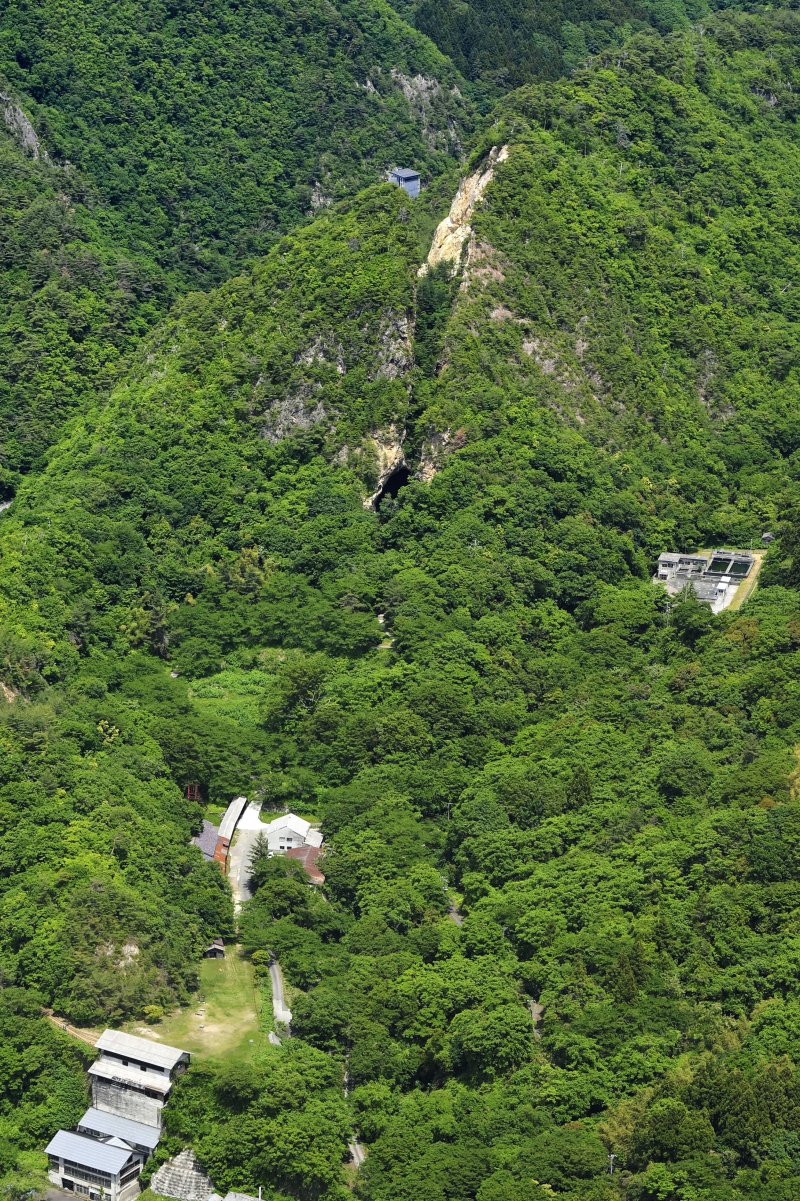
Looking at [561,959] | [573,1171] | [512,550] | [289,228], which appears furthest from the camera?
[289,228]

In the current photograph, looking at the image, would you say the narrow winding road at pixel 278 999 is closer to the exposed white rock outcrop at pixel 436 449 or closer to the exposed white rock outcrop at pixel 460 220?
the exposed white rock outcrop at pixel 436 449

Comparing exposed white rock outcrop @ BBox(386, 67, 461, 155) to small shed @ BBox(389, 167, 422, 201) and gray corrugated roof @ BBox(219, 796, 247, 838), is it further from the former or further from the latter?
gray corrugated roof @ BBox(219, 796, 247, 838)

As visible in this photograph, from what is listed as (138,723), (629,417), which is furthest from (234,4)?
(138,723)

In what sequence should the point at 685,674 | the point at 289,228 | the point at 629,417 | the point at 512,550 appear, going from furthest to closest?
the point at 289,228 < the point at 629,417 < the point at 512,550 < the point at 685,674

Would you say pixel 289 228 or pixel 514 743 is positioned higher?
pixel 514 743

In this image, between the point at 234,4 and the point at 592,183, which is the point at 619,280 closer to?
the point at 592,183

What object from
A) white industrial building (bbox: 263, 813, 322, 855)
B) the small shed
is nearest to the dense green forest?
the small shed
